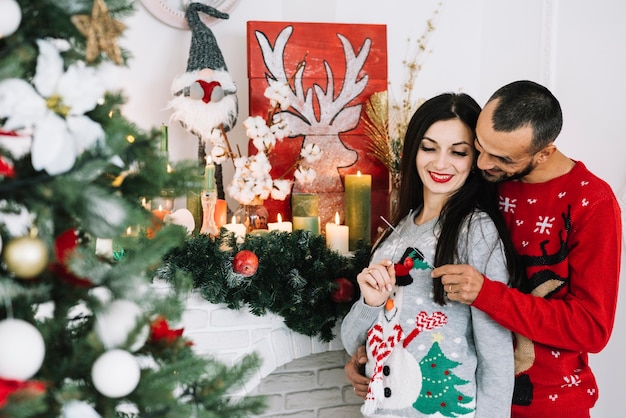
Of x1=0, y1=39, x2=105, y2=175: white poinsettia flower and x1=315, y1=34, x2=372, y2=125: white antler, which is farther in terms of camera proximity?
x1=315, y1=34, x2=372, y2=125: white antler

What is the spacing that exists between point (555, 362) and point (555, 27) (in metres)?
1.46

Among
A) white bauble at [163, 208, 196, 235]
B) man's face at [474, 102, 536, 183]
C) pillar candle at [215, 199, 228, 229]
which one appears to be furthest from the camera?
pillar candle at [215, 199, 228, 229]

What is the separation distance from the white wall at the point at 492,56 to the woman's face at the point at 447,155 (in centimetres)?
81

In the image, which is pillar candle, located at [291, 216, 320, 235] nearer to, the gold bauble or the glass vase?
the glass vase

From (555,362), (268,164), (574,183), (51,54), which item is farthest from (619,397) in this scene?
(51,54)

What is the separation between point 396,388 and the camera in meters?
1.49

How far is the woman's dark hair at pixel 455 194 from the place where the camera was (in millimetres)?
1479

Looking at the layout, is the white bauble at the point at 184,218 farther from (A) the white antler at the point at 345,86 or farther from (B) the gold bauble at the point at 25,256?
(B) the gold bauble at the point at 25,256

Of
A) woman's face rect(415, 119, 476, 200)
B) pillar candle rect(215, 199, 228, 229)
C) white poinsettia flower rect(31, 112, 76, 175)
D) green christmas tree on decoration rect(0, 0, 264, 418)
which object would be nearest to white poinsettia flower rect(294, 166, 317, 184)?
pillar candle rect(215, 199, 228, 229)

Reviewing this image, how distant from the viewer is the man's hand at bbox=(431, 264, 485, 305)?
4.51 feet

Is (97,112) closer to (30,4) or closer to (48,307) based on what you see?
(30,4)

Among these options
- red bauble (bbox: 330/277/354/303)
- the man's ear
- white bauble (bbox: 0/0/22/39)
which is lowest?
red bauble (bbox: 330/277/354/303)

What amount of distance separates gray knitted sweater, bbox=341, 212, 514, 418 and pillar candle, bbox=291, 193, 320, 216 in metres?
0.50

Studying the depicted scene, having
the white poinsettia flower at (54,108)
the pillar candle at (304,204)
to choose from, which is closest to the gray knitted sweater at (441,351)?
the pillar candle at (304,204)
